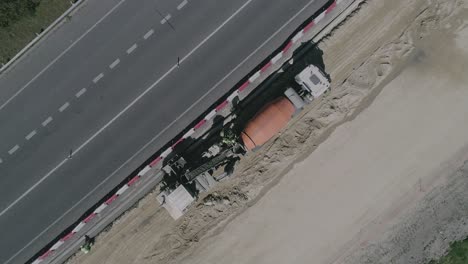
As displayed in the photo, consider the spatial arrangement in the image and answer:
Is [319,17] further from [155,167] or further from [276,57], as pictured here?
[155,167]

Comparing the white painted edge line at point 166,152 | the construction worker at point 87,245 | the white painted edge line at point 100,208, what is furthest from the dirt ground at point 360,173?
the construction worker at point 87,245

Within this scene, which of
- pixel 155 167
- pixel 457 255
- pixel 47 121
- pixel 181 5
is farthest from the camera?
pixel 457 255

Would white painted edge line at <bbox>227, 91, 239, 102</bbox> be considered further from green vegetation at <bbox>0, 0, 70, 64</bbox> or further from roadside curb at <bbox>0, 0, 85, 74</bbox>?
green vegetation at <bbox>0, 0, 70, 64</bbox>

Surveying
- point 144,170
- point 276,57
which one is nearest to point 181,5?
point 276,57

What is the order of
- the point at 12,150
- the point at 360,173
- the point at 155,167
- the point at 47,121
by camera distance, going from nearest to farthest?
Result: the point at 12,150 → the point at 47,121 → the point at 155,167 → the point at 360,173

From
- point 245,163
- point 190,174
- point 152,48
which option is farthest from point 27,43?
point 245,163

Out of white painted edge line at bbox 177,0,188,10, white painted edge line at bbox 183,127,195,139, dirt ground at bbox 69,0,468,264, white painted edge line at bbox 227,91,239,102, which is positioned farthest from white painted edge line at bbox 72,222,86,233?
white painted edge line at bbox 177,0,188,10

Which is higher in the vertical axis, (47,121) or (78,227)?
(47,121)
